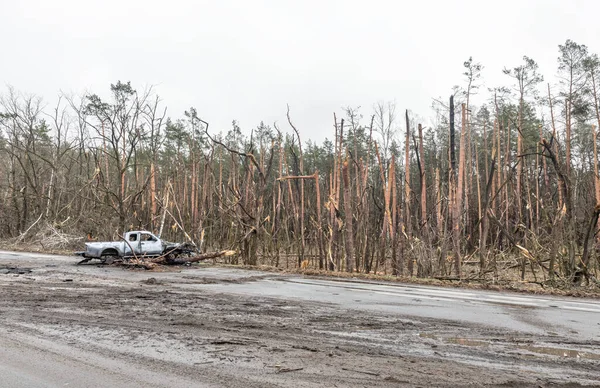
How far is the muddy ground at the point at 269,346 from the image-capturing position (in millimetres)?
4699

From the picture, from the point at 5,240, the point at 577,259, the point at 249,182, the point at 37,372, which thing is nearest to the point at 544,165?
the point at 577,259

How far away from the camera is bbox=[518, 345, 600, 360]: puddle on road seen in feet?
18.7

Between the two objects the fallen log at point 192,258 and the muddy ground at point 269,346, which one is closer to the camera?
the muddy ground at point 269,346

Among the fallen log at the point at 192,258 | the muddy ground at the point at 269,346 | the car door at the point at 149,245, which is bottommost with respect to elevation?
the muddy ground at the point at 269,346

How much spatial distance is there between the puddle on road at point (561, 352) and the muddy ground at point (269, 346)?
13mm

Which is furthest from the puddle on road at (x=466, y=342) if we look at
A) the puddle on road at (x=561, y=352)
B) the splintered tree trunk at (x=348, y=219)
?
the splintered tree trunk at (x=348, y=219)

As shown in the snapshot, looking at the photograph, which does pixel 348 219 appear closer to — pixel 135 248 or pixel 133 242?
pixel 135 248

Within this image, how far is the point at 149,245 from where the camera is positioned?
19328mm

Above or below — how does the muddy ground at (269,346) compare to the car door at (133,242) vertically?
below

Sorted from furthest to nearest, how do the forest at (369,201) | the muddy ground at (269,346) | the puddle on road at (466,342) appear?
1. the forest at (369,201)
2. the puddle on road at (466,342)
3. the muddy ground at (269,346)

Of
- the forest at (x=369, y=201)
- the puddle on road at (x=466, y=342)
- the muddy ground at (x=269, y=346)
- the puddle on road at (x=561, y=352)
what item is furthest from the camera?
the forest at (x=369, y=201)

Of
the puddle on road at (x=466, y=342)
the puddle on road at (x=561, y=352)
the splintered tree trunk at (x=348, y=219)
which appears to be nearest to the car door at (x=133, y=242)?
the splintered tree trunk at (x=348, y=219)

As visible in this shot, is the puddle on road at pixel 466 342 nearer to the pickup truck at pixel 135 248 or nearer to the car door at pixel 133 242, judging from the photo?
the pickup truck at pixel 135 248

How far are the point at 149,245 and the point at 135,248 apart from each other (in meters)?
0.58
